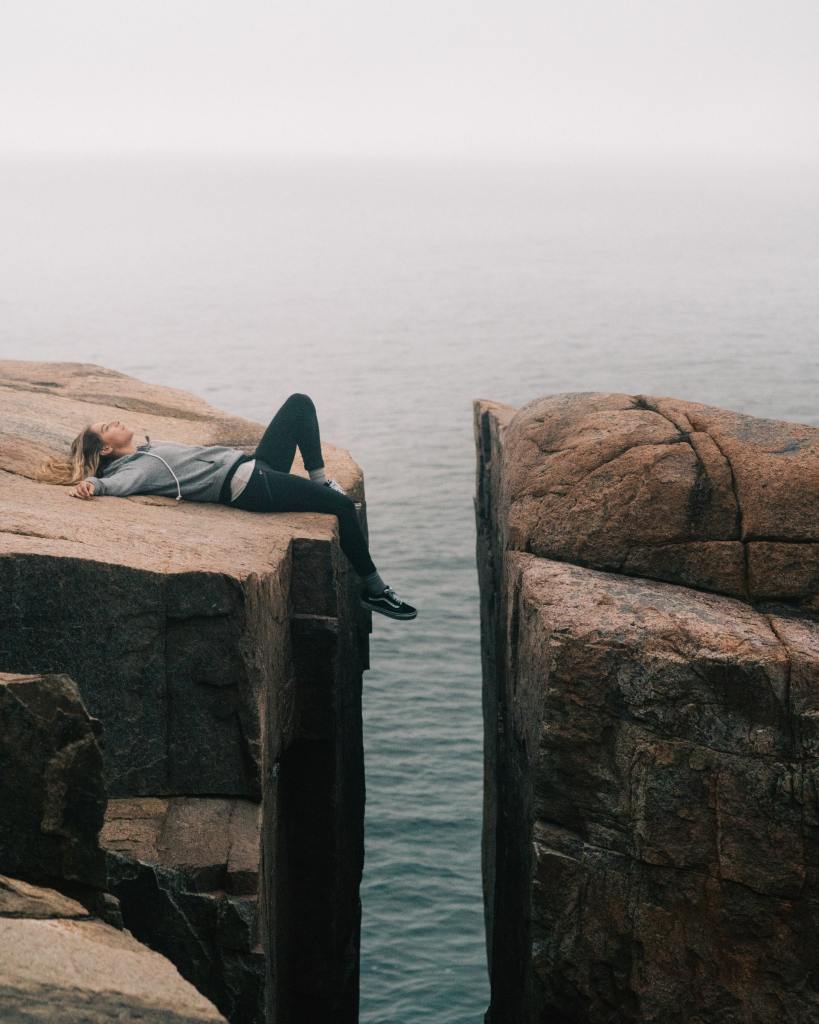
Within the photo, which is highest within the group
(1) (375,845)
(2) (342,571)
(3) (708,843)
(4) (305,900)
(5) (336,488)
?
(5) (336,488)

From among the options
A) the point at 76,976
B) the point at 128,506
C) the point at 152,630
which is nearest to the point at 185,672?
the point at 152,630

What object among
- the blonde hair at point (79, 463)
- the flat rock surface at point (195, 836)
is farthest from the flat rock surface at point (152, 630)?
the blonde hair at point (79, 463)

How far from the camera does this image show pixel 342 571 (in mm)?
15539

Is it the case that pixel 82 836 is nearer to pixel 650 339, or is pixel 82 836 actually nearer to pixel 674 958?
pixel 674 958

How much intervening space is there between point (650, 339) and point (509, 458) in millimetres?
99052

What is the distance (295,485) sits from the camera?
47.7 feet

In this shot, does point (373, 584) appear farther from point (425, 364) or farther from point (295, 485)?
point (425, 364)

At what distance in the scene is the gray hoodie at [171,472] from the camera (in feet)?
45.4

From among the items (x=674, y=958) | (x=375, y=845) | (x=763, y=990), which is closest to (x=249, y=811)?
(x=674, y=958)

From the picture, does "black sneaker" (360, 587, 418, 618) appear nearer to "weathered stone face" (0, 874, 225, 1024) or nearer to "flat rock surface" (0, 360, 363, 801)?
"flat rock surface" (0, 360, 363, 801)

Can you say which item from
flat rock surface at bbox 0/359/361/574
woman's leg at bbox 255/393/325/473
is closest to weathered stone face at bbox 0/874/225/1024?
flat rock surface at bbox 0/359/361/574

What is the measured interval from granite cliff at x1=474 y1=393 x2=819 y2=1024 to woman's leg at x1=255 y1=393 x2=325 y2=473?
3.39m

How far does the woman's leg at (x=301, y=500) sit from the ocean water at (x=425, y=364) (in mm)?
8302

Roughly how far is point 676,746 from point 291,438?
6229 mm
